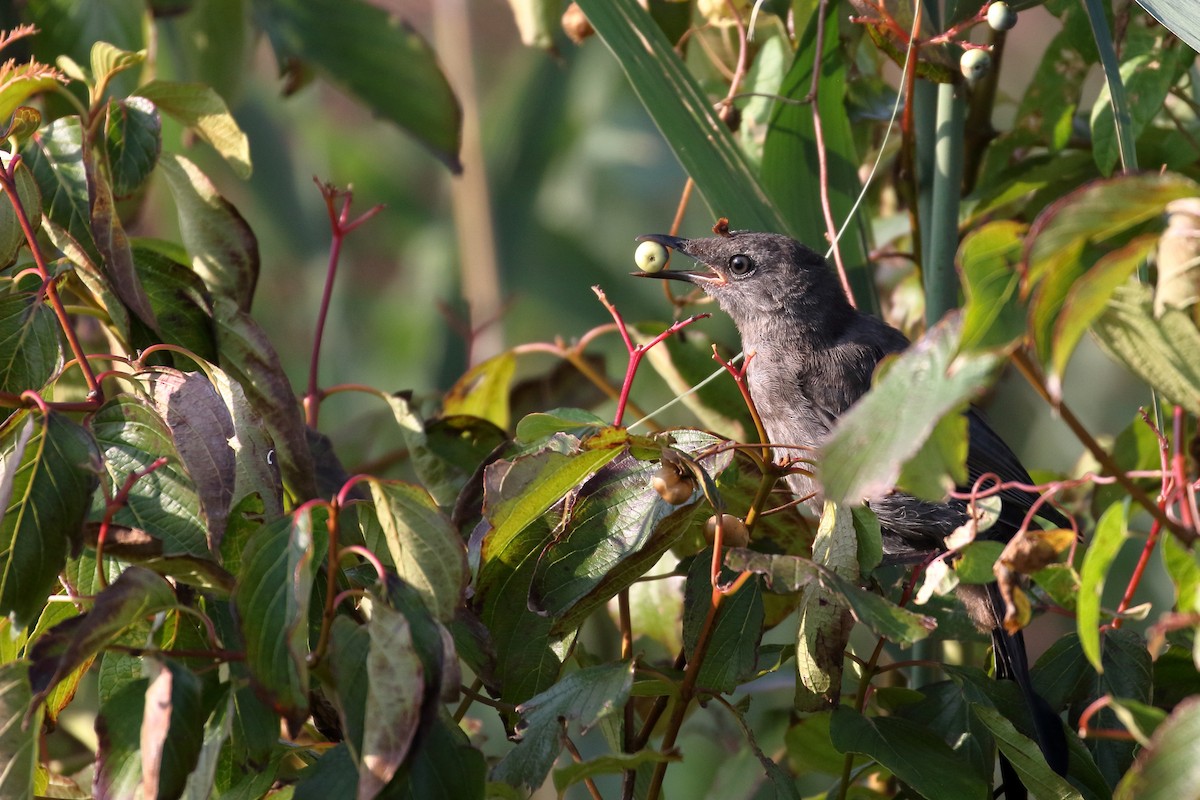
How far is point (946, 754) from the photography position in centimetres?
141

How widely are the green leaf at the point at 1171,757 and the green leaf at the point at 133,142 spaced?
1.39m

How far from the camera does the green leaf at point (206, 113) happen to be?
171cm

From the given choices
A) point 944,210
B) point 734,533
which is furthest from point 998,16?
point 734,533

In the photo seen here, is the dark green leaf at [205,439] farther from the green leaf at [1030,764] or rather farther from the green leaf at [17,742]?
the green leaf at [1030,764]

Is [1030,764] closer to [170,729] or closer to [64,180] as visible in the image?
[170,729]

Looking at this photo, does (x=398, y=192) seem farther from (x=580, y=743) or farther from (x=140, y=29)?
(x=580, y=743)

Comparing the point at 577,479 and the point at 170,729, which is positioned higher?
the point at 577,479

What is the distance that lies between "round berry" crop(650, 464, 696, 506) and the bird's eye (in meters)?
1.54

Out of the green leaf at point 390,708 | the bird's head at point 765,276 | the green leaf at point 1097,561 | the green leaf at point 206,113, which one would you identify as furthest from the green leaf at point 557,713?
the bird's head at point 765,276

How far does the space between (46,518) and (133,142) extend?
0.65 meters

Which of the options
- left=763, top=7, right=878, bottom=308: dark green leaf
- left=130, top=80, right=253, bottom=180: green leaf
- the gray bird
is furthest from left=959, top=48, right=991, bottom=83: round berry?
left=130, top=80, right=253, bottom=180: green leaf

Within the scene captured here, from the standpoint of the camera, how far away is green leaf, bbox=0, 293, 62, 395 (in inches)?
54.2

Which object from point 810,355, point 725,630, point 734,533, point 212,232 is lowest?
point 810,355

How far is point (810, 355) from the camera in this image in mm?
2830
